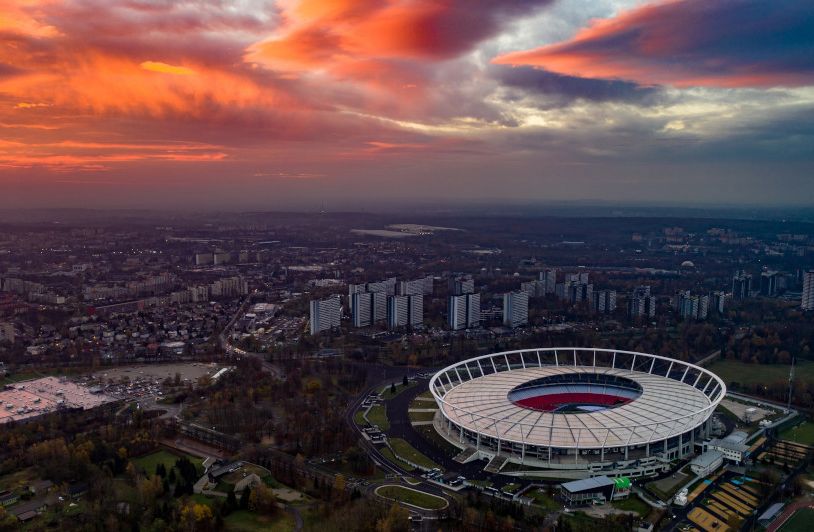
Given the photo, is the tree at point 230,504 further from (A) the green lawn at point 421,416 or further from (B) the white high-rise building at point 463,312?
(B) the white high-rise building at point 463,312

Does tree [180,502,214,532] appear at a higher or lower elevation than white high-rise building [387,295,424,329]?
lower

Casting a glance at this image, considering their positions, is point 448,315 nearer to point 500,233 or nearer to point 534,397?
point 534,397

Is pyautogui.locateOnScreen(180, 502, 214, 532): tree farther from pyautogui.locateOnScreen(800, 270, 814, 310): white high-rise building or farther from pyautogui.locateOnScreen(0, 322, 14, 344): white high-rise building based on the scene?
pyautogui.locateOnScreen(800, 270, 814, 310): white high-rise building

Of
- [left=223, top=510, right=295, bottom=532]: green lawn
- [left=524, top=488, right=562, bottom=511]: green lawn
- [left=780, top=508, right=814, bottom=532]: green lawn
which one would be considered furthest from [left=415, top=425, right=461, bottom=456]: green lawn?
[left=780, top=508, right=814, bottom=532]: green lawn

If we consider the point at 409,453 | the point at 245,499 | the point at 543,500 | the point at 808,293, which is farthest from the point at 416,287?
the point at 245,499

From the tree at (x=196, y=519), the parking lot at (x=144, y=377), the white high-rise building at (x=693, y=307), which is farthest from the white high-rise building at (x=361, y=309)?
the tree at (x=196, y=519)
